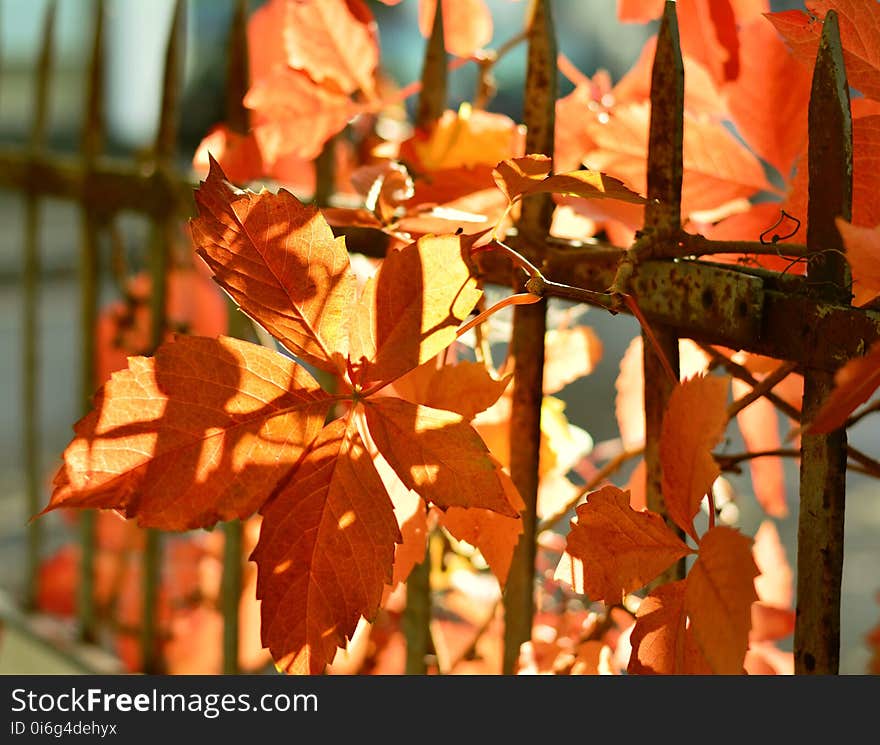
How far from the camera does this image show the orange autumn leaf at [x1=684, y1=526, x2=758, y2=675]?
387 millimetres

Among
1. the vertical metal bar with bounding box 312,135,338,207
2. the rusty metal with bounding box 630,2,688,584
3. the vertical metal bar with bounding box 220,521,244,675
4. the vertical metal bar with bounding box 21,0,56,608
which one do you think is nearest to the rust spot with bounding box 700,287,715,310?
the rusty metal with bounding box 630,2,688,584

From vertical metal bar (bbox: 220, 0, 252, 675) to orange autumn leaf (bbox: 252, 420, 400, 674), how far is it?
0.59 m

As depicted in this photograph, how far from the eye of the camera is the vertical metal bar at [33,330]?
54.4 inches

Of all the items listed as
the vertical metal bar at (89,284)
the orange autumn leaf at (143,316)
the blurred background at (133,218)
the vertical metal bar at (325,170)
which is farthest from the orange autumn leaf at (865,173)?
the vertical metal bar at (89,284)

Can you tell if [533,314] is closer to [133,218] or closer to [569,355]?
[569,355]

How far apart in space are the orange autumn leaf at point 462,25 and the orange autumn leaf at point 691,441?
17.1 inches

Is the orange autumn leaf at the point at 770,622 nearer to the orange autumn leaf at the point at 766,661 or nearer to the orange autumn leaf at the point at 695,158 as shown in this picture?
the orange autumn leaf at the point at 766,661

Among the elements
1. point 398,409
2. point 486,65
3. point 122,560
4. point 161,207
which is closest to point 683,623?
point 398,409

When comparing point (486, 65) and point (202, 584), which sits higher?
point (486, 65)

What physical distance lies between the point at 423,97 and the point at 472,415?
37 centimetres

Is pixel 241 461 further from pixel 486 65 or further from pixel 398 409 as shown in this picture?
pixel 486 65

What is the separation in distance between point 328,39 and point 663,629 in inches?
17.4

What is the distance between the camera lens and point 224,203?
415 mm

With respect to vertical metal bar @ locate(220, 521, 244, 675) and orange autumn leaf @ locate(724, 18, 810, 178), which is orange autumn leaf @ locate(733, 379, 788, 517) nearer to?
orange autumn leaf @ locate(724, 18, 810, 178)
